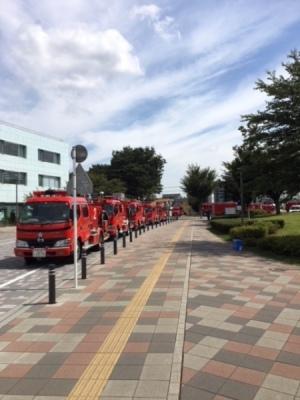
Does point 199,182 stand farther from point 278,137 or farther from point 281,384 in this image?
point 281,384

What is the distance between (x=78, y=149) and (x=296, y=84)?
426 inches

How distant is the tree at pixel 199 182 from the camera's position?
286 ft

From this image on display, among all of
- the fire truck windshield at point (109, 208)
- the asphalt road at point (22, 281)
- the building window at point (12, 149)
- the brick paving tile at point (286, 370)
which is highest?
the building window at point (12, 149)

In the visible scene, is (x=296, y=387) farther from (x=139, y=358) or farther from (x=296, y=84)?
(x=296, y=84)

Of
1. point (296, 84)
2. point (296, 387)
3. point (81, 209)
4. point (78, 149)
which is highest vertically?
point (296, 84)

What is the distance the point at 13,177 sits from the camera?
198 feet

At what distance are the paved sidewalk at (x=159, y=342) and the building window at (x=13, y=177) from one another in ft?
167

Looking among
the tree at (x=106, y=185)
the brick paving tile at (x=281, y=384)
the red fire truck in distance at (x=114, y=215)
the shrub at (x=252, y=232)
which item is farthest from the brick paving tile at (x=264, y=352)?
the tree at (x=106, y=185)

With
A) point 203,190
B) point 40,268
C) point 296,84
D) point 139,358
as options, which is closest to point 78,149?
point 40,268

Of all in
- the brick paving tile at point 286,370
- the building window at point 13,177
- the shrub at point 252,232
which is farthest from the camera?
the building window at point 13,177

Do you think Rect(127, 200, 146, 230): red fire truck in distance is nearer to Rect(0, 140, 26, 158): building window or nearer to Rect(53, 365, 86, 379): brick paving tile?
Rect(0, 140, 26, 158): building window

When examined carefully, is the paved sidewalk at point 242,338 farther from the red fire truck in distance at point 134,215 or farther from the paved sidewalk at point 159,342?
the red fire truck in distance at point 134,215

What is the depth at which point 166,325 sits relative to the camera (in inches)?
276

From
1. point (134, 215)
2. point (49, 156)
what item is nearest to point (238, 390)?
point (134, 215)
